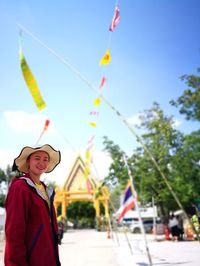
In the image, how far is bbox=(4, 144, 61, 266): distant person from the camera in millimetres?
2562

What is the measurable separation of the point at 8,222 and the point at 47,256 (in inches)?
15.6

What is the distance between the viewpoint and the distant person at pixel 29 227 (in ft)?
8.41

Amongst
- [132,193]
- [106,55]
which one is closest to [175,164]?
[132,193]

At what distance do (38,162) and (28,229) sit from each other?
2.20 feet

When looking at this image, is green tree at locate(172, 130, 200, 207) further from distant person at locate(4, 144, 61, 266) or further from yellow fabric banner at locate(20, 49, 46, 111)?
distant person at locate(4, 144, 61, 266)

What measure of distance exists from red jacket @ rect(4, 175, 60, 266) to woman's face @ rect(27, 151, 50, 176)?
0.82 feet

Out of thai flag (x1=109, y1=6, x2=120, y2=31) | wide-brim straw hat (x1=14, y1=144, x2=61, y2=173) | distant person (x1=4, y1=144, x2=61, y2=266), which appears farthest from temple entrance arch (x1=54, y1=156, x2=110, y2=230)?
distant person (x1=4, y1=144, x2=61, y2=266)

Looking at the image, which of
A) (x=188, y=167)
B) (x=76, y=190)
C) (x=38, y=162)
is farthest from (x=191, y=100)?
(x=76, y=190)

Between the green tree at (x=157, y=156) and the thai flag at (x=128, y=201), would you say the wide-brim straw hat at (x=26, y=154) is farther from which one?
the green tree at (x=157, y=156)

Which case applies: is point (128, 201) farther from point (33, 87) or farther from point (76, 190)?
point (76, 190)

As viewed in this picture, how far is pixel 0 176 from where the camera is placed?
2525 inches

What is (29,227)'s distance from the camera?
270 centimetres

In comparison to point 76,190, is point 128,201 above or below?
below

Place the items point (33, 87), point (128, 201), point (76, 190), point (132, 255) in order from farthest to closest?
point (76, 190)
point (132, 255)
point (128, 201)
point (33, 87)
